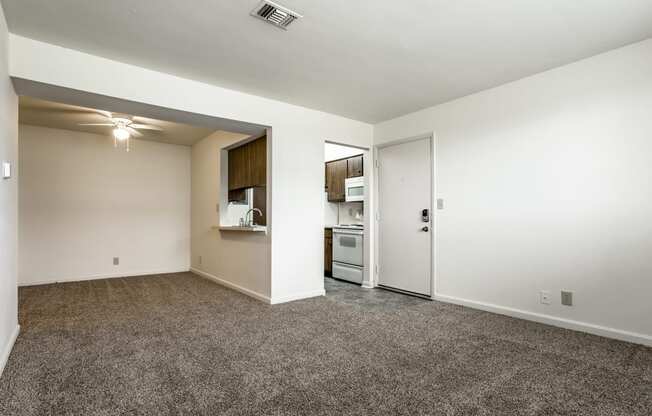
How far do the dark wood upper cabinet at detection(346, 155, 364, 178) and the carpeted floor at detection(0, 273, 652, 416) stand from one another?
240 centimetres

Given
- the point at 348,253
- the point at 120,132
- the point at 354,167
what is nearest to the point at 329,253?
the point at 348,253

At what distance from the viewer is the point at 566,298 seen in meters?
3.06

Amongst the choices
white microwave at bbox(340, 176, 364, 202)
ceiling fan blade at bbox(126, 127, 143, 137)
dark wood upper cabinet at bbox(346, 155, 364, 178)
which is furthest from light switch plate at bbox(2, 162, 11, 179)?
dark wood upper cabinet at bbox(346, 155, 364, 178)

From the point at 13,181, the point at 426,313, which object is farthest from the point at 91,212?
the point at 426,313

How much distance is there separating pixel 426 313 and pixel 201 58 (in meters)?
3.22

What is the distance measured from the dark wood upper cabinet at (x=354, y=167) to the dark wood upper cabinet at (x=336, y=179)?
0.30ft

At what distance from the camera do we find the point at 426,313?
11.7ft

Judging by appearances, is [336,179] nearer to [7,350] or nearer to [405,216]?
[405,216]

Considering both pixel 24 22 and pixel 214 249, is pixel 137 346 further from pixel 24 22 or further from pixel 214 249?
pixel 214 249

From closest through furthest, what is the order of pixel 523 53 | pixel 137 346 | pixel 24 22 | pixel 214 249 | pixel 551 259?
1. pixel 24 22
2. pixel 137 346
3. pixel 523 53
4. pixel 551 259
5. pixel 214 249

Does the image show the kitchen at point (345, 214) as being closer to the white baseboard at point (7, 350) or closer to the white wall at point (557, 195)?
the white wall at point (557, 195)

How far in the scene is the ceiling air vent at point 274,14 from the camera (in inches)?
87.8

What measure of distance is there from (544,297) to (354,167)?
3215 mm

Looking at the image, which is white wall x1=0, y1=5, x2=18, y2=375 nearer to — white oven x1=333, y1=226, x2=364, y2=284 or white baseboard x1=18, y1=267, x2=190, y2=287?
white baseboard x1=18, y1=267, x2=190, y2=287
